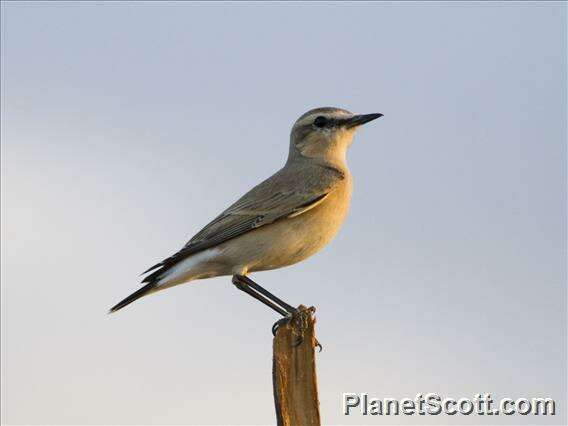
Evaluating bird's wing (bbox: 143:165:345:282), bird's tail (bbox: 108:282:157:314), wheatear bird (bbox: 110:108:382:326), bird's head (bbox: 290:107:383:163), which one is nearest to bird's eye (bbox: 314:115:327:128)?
bird's head (bbox: 290:107:383:163)

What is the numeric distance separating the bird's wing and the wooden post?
2.70 metres

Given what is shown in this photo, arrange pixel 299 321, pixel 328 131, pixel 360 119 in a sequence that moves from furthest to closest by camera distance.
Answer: pixel 328 131 < pixel 360 119 < pixel 299 321

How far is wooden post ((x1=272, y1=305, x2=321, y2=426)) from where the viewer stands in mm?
9016

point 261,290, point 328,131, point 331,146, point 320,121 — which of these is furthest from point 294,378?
point 320,121

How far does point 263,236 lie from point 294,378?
132 inches

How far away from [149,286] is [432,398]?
3965 mm

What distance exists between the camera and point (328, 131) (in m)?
14.3

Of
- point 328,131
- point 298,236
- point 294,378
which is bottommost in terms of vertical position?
point 294,378

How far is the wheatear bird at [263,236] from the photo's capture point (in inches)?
488

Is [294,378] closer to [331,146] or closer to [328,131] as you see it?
[331,146]

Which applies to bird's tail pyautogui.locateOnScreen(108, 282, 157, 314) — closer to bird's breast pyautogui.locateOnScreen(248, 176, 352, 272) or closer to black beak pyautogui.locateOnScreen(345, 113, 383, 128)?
bird's breast pyautogui.locateOnScreen(248, 176, 352, 272)

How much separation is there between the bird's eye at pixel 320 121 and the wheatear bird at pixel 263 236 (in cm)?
138

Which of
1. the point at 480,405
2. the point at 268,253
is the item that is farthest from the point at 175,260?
the point at 480,405

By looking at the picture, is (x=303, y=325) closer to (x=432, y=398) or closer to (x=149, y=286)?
(x=432, y=398)
